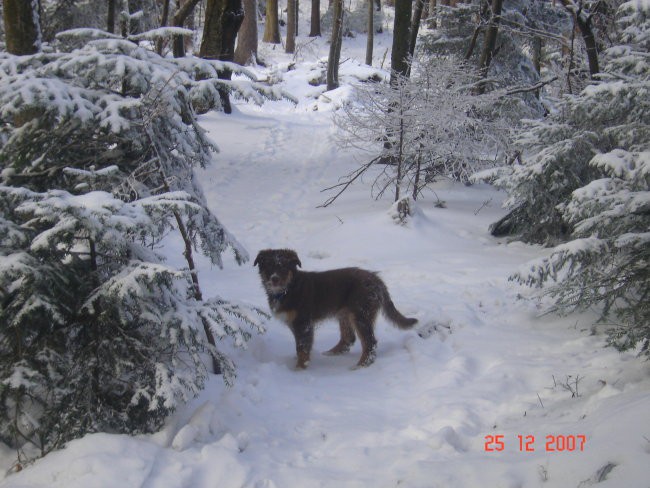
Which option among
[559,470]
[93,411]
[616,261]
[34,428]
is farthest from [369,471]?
[616,261]

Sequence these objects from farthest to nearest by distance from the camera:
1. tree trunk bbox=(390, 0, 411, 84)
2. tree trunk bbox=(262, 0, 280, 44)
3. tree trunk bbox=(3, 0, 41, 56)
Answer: tree trunk bbox=(262, 0, 280, 44), tree trunk bbox=(390, 0, 411, 84), tree trunk bbox=(3, 0, 41, 56)

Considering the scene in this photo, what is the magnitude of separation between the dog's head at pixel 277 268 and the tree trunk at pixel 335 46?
21160 mm

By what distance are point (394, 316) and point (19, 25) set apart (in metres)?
6.25

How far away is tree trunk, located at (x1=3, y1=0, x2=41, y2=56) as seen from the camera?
23.4 ft

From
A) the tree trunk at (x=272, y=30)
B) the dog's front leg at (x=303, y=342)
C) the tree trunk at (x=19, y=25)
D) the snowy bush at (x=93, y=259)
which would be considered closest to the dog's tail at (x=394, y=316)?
the dog's front leg at (x=303, y=342)

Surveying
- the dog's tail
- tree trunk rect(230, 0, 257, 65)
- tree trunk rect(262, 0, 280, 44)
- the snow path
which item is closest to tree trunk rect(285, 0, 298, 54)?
tree trunk rect(262, 0, 280, 44)

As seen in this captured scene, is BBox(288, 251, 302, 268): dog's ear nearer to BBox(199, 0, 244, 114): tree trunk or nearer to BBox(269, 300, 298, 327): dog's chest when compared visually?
Answer: BBox(269, 300, 298, 327): dog's chest

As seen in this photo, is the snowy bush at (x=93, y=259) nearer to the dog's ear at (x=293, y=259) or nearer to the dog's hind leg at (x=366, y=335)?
the dog's ear at (x=293, y=259)

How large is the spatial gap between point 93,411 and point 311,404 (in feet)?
6.22

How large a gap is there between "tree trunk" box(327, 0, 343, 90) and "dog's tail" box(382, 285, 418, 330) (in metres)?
21.5

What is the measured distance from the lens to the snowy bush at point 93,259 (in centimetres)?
358

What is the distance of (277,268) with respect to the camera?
235 inches

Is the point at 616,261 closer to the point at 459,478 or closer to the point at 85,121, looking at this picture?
the point at 459,478
